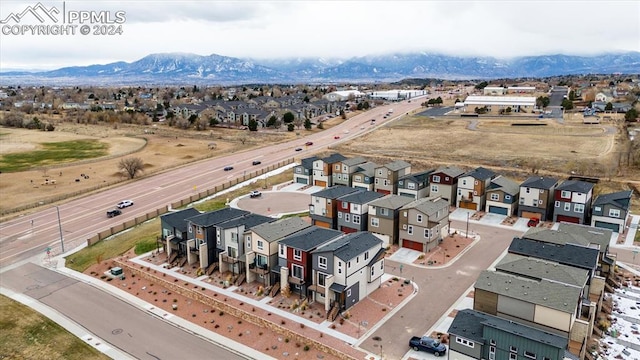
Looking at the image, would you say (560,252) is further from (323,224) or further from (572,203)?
(323,224)

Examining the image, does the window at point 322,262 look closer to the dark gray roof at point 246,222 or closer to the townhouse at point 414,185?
the dark gray roof at point 246,222

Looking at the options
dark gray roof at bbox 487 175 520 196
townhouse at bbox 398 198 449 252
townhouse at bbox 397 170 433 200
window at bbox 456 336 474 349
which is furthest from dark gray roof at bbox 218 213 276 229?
dark gray roof at bbox 487 175 520 196

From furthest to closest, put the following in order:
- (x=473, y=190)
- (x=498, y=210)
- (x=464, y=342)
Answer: (x=473, y=190) → (x=498, y=210) → (x=464, y=342)

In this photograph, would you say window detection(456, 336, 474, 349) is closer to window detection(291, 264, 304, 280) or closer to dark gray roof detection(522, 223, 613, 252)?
window detection(291, 264, 304, 280)

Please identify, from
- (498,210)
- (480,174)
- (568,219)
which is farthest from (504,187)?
(568,219)

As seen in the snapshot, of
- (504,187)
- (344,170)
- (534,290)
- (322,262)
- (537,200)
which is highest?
(344,170)
